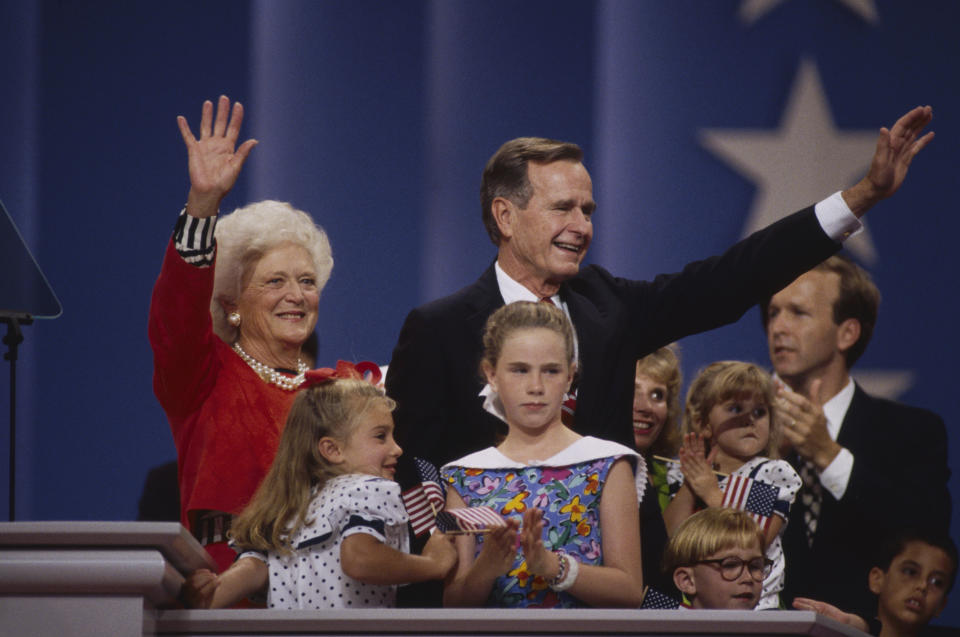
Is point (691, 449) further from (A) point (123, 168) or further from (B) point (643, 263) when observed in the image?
(A) point (123, 168)

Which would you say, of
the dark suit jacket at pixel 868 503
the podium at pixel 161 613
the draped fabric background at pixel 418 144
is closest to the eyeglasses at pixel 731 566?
the dark suit jacket at pixel 868 503

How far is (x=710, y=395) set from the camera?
3256 millimetres

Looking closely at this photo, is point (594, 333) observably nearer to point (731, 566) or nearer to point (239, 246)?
point (731, 566)

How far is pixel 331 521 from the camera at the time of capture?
7.74ft

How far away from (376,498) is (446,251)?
1.89 meters

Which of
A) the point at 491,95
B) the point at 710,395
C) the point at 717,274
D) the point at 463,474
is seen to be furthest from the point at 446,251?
the point at 463,474

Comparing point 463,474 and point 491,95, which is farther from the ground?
point 491,95

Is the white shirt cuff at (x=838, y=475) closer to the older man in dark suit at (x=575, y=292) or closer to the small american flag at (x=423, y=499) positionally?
the older man in dark suit at (x=575, y=292)

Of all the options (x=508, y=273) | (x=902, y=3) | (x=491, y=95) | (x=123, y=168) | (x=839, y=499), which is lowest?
(x=839, y=499)

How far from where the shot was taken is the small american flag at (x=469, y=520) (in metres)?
2.09

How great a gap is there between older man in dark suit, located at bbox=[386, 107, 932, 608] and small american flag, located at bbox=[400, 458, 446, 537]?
17 cm

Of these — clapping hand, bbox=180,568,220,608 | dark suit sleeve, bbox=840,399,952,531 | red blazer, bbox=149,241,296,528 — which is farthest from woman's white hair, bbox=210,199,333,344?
dark suit sleeve, bbox=840,399,952,531

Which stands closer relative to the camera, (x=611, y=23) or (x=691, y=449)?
(x=691, y=449)

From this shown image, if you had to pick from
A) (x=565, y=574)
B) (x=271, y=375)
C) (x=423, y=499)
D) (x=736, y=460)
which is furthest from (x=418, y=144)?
(x=565, y=574)
